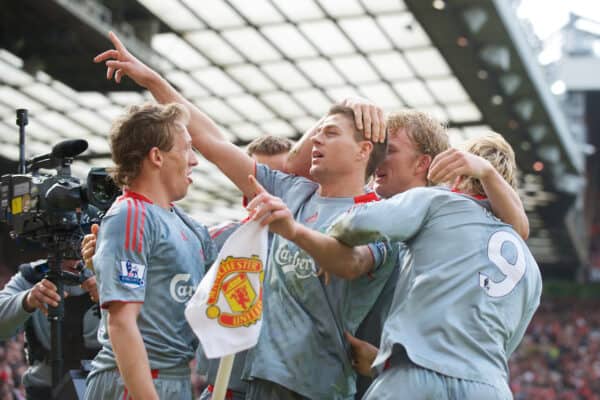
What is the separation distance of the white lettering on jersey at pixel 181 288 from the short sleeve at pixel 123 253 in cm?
14

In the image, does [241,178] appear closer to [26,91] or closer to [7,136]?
[26,91]

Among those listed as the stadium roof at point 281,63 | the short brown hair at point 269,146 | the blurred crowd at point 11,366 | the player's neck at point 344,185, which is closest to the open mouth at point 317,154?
the player's neck at point 344,185

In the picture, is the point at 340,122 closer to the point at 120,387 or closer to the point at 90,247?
the point at 90,247

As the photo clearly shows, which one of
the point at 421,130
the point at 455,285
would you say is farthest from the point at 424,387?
the point at 421,130

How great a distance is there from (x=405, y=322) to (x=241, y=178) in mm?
1034

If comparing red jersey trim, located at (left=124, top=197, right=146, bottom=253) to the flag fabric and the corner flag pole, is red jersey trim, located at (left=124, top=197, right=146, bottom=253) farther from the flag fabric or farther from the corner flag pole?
the corner flag pole

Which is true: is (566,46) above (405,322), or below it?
below

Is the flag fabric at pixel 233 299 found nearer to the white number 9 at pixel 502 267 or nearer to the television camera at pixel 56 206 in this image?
the white number 9 at pixel 502 267

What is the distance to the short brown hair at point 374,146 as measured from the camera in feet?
11.0

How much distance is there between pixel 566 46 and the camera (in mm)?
37312

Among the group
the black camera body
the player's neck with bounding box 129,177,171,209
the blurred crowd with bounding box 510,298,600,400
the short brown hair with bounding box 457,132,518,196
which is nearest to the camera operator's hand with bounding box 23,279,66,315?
the black camera body

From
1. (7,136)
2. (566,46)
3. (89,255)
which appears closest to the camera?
(89,255)

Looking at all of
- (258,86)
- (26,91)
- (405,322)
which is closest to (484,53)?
(258,86)

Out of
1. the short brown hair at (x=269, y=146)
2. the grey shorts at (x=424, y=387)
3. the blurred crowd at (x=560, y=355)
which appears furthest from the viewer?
the blurred crowd at (x=560, y=355)
